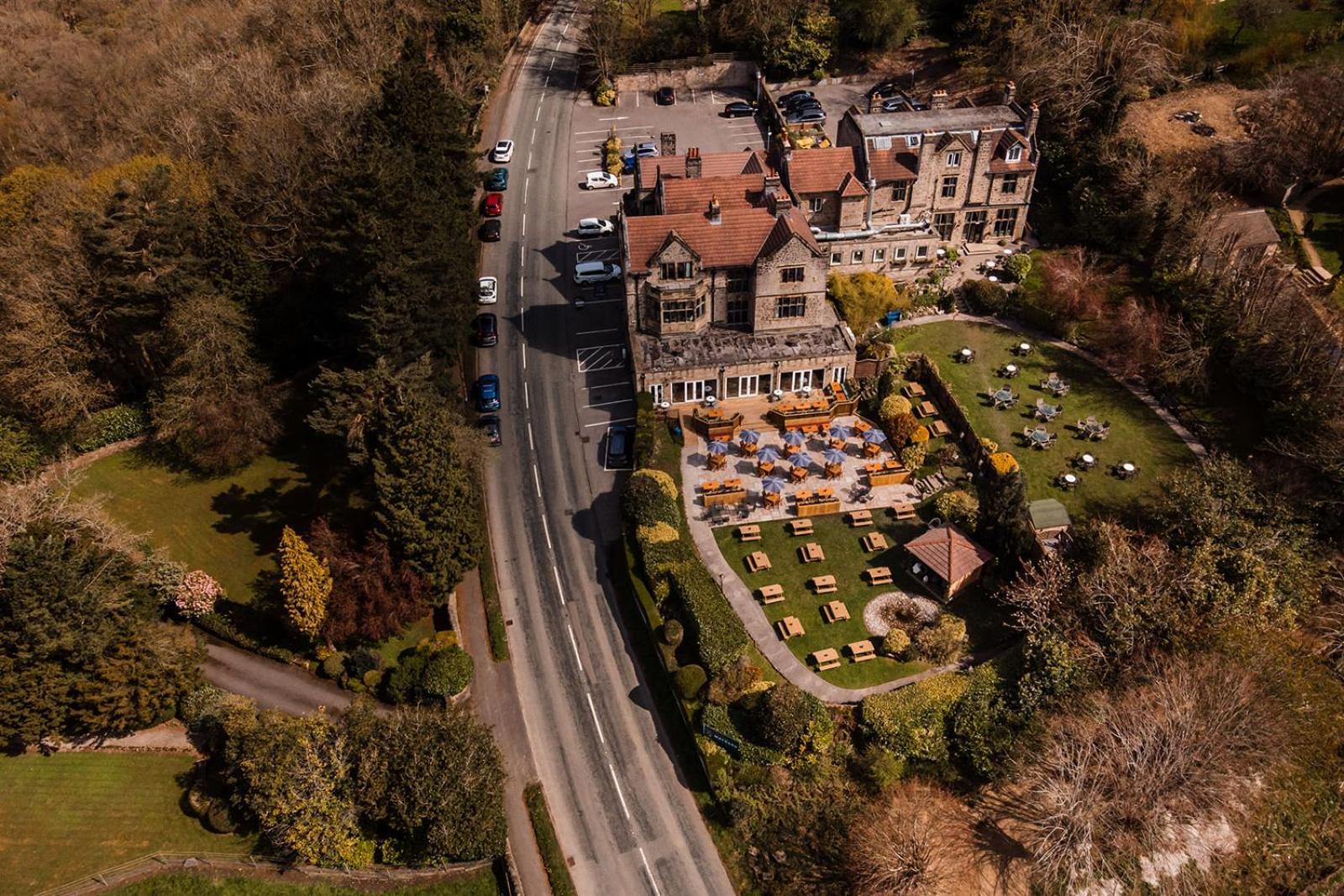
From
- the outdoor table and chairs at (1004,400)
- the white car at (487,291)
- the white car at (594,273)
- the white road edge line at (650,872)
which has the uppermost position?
the white car at (594,273)

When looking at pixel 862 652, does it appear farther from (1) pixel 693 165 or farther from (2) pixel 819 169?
(2) pixel 819 169

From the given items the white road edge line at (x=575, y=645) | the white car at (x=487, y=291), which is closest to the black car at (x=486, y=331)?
the white car at (x=487, y=291)

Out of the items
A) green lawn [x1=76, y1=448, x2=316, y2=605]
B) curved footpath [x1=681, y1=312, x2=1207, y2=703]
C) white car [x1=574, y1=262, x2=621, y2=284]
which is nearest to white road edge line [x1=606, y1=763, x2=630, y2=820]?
curved footpath [x1=681, y1=312, x2=1207, y2=703]

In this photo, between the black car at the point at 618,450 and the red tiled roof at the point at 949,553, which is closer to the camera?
the red tiled roof at the point at 949,553

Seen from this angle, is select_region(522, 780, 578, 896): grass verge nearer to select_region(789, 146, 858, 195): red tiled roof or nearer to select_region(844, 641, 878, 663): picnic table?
select_region(844, 641, 878, 663): picnic table

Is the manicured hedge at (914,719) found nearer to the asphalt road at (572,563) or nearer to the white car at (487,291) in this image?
the asphalt road at (572,563)

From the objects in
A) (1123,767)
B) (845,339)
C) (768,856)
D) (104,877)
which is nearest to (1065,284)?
(845,339)

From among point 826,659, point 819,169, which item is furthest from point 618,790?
point 819,169
